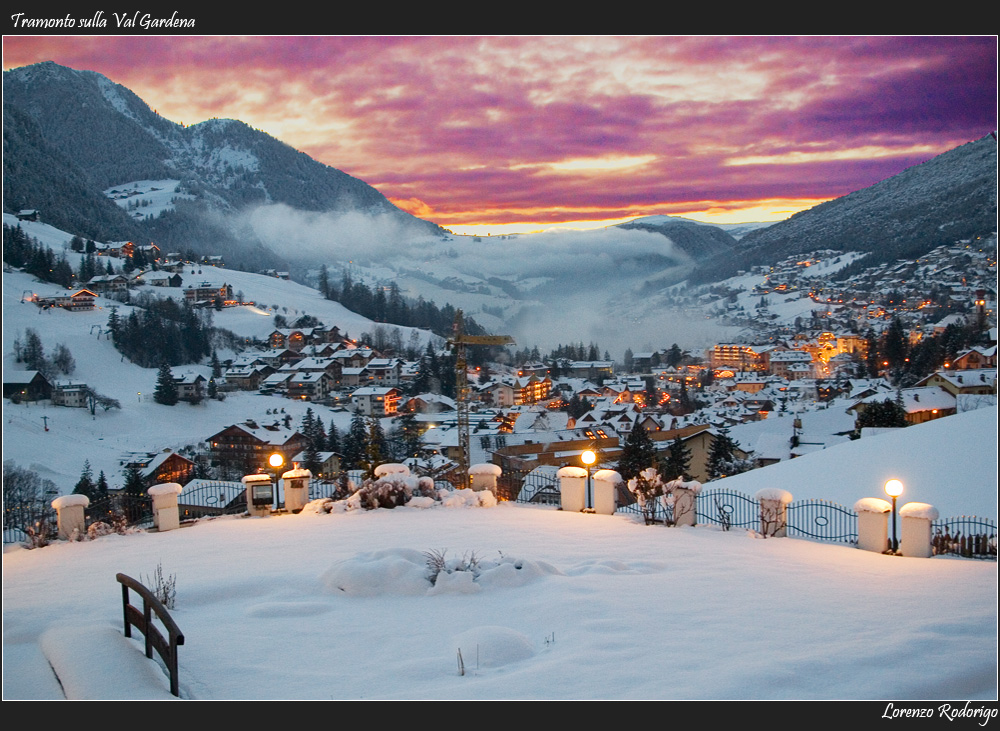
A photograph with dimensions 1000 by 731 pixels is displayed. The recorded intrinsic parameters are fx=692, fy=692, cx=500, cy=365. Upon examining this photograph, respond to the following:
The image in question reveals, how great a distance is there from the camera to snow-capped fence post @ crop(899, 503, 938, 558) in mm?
7137

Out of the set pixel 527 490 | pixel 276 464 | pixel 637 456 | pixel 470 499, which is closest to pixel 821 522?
pixel 527 490

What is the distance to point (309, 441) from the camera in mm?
40969

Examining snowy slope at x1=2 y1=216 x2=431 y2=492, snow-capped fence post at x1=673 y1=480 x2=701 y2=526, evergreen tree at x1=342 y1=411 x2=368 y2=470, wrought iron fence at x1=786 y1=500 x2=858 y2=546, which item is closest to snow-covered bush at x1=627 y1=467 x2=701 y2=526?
snow-capped fence post at x1=673 y1=480 x2=701 y2=526

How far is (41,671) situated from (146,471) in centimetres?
3205

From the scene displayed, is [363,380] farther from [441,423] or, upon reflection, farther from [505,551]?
[505,551]

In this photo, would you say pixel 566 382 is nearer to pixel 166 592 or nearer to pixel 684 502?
pixel 684 502

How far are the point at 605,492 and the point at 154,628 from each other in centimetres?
639

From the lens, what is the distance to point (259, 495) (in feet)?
31.2

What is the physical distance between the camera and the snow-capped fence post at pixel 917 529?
714 cm

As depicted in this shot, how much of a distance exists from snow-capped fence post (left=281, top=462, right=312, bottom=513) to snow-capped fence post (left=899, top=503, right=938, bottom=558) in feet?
24.3

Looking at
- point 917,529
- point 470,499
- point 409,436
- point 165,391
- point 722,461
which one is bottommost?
point 722,461

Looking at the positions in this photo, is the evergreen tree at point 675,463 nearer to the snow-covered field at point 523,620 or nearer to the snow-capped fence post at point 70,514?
the snow-covered field at point 523,620

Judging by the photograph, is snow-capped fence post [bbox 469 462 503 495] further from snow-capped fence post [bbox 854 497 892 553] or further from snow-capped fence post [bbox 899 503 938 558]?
snow-capped fence post [bbox 899 503 938 558]

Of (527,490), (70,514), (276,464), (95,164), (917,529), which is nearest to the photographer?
(917,529)
